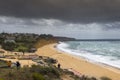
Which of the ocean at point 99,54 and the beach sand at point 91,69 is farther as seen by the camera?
the ocean at point 99,54

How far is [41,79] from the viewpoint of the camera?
→ 1745cm

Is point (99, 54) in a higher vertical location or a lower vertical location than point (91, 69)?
lower

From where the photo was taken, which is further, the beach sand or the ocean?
the ocean

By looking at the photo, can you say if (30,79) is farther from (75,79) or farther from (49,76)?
(75,79)

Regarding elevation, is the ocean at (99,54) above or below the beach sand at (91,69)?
below

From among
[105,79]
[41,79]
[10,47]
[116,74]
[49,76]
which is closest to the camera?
[41,79]

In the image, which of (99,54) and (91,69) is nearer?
(91,69)

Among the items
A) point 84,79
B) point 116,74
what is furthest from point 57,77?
point 116,74

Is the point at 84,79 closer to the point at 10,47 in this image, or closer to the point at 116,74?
the point at 116,74

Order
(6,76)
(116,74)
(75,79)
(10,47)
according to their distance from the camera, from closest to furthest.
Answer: (6,76) → (75,79) → (116,74) → (10,47)

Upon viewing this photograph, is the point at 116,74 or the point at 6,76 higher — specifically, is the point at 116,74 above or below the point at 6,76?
below

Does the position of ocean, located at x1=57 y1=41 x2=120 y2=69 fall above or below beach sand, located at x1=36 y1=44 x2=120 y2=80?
below

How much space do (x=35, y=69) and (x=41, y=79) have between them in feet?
13.3

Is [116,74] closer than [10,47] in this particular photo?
Yes
